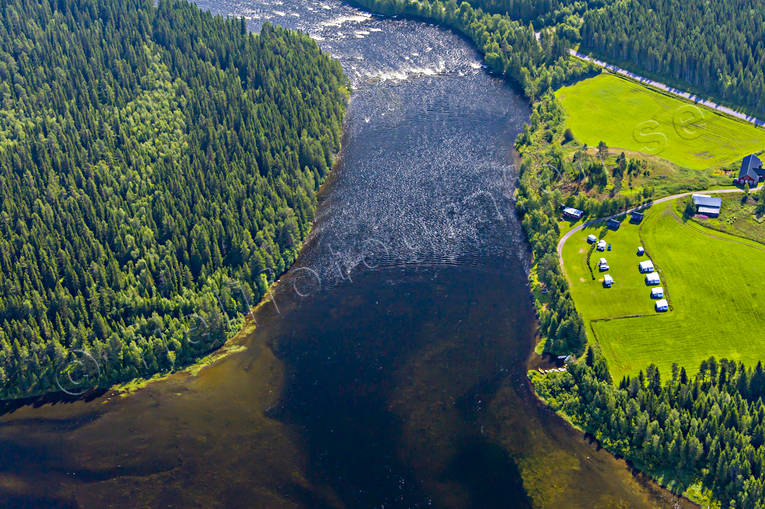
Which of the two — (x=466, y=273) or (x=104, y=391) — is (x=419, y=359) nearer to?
(x=466, y=273)

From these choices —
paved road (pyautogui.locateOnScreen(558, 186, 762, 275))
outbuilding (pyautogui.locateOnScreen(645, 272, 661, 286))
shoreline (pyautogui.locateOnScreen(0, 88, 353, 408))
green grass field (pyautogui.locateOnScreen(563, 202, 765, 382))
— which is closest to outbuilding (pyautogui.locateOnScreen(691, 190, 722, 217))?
paved road (pyautogui.locateOnScreen(558, 186, 762, 275))

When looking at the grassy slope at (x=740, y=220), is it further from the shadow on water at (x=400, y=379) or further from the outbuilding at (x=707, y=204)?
the shadow on water at (x=400, y=379)

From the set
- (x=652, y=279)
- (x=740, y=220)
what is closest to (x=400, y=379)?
(x=652, y=279)

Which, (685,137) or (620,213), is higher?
(685,137)

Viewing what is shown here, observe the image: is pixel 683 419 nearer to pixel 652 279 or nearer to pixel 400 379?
pixel 652 279

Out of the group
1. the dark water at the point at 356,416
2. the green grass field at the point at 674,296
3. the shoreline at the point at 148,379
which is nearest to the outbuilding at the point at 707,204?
the green grass field at the point at 674,296

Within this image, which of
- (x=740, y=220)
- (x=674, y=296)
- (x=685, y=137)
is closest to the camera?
(x=674, y=296)

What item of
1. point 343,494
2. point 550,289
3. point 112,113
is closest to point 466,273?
point 550,289
